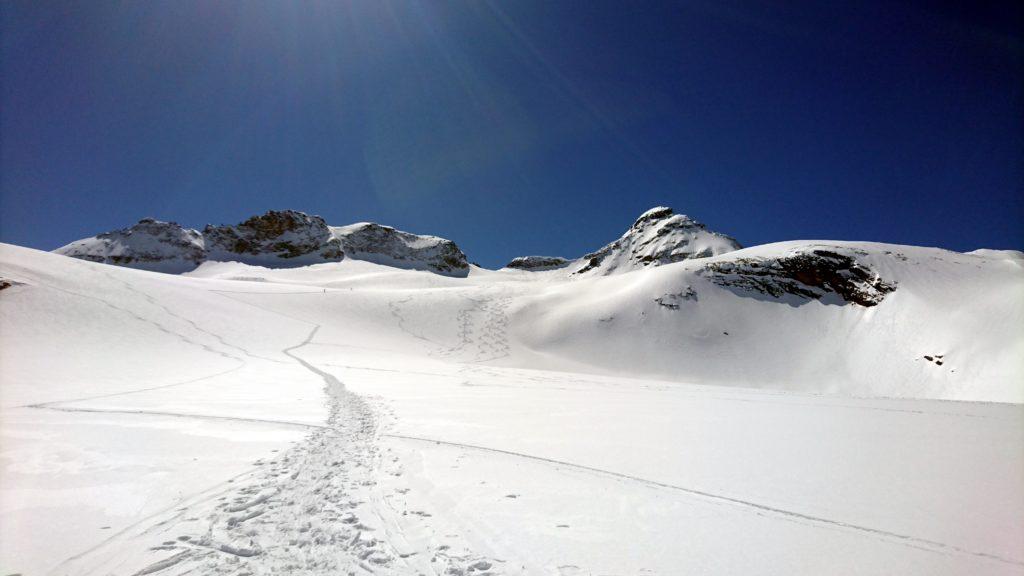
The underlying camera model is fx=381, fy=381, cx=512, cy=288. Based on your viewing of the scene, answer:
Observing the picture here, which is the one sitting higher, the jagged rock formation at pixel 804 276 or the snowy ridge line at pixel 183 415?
the jagged rock formation at pixel 804 276

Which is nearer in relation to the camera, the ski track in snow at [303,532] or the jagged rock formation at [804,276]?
the ski track in snow at [303,532]

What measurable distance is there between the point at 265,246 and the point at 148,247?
45188mm

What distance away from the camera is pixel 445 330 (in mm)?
39031

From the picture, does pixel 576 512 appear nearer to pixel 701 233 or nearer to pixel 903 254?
pixel 903 254

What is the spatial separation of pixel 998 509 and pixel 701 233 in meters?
131

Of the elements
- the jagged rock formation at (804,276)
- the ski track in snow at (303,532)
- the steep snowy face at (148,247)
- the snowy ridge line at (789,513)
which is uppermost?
the steep snowy face at (148,247)

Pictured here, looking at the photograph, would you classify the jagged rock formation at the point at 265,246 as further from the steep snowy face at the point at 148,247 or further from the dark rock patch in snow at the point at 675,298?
the dark rock patch in snow at the point at 675,298

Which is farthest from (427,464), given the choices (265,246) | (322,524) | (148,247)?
(148,247)

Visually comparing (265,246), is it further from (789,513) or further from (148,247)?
(789,513)

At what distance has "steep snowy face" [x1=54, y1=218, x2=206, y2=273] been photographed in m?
142

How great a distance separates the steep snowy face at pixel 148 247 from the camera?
141500mm

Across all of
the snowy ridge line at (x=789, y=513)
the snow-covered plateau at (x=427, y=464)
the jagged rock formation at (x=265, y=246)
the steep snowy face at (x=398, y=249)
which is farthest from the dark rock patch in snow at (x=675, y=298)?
the jagged rock formation at (x=265, y=246)

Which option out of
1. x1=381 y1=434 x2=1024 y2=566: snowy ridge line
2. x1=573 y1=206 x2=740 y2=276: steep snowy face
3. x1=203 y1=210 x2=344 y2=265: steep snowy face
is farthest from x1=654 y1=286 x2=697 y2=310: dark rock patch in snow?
x1=203 y1=210 x2=344 y2=265: steep snowy face

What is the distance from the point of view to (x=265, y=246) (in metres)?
148
